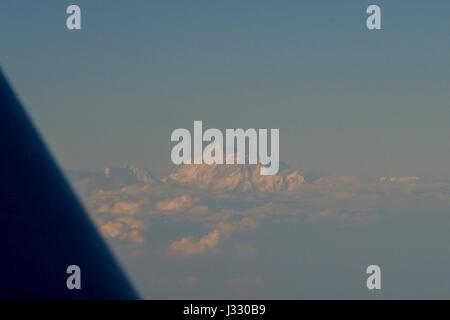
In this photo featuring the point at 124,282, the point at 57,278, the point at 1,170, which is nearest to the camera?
the point at 57,278

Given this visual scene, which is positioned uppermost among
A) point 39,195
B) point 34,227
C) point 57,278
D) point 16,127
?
point 16,127

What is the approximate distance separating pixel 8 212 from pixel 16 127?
2.05 metres

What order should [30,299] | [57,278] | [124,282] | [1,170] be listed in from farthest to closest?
1. [124,282]
2. [1,170]
3. [57,278]
4. [30,299]

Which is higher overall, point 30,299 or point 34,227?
point 34,227

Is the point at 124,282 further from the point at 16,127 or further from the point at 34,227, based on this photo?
the point at 16,127

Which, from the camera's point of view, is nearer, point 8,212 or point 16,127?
point 8,212

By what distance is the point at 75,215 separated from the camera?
421 inches

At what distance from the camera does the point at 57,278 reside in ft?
31.1
